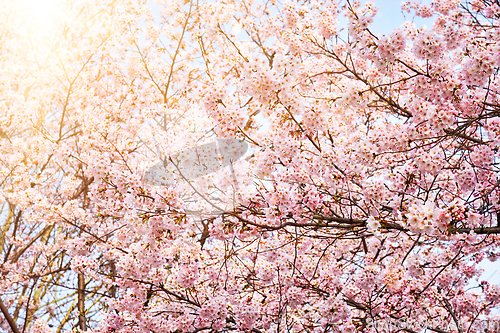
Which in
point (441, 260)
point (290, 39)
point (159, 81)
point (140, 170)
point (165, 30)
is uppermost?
point (165, 30)

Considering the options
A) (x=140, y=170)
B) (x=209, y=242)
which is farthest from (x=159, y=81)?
(x=209, y=242)

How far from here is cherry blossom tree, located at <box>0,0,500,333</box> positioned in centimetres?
398

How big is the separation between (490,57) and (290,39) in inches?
117

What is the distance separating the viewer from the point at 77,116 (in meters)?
8.79

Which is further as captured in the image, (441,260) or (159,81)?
(159,81)

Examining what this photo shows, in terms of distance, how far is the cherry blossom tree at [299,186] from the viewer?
157 inches

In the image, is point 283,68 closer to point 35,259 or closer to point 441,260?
point 441,260

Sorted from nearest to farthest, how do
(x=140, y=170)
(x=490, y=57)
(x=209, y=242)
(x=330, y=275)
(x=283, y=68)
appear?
(x=490, y=57), (x=283, y=68), (x=330, y=275), (x=140, y=170), (x=209, y=242)

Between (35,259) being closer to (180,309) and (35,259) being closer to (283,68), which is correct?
(180,309)

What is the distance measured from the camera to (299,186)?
4.21m

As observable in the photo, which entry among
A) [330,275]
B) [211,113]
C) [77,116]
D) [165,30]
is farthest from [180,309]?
[165,30]

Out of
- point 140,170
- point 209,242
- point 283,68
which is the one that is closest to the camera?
point 283,68

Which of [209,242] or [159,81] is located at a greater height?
[159,81]

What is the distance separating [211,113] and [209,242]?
4.52 m
